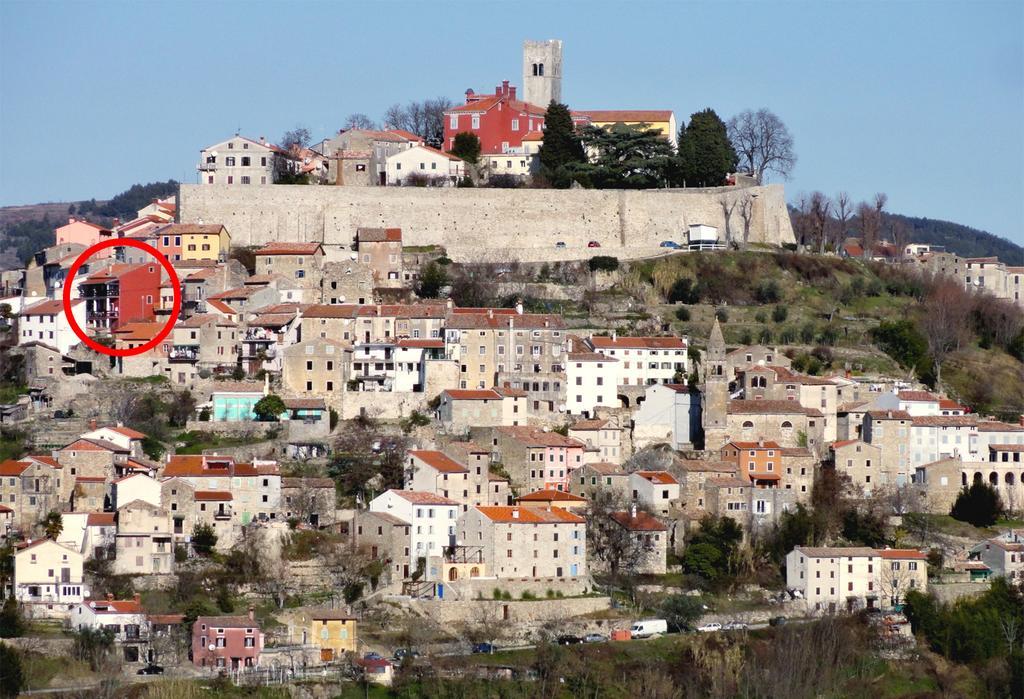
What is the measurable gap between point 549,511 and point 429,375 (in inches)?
314

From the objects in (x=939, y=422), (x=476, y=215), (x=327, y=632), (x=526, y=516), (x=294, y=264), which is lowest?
(x=327, y=632)

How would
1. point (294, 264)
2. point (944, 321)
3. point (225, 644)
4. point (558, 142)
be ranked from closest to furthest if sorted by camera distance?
point (225, 644) < point (294, 264) < point (944, 321) < point (558, 142)

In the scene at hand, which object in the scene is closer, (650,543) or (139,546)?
(139,546)

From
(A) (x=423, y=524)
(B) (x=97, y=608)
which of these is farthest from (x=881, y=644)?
(B) (x=97, y=608)

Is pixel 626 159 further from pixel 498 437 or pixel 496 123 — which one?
pixel 498 437

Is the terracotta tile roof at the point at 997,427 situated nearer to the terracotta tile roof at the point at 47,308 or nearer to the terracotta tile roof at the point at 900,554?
the terracotta tile roof at the point at 900,554

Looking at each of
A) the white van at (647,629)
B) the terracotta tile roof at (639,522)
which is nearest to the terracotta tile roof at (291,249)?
the terracotta tile roof at (639,522)

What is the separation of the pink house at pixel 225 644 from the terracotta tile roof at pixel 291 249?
22313mm

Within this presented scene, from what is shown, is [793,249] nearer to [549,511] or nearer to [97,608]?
[549,511]

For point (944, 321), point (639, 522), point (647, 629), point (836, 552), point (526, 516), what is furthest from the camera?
point (944, 321)

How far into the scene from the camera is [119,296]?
69500mm

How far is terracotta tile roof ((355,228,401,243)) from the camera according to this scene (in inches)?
2906

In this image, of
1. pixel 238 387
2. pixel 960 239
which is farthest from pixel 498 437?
pixel 960 239

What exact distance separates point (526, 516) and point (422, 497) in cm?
275
